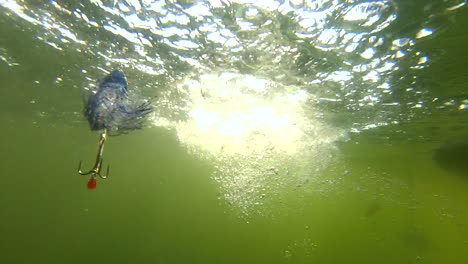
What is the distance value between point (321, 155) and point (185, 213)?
39261 mm

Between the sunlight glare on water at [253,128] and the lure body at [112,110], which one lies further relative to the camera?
the sunlight glare on water at [253,128]

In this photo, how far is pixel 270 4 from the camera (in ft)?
21.5

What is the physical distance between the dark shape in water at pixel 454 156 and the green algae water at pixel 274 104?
142 millimetres

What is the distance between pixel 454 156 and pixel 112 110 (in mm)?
24250

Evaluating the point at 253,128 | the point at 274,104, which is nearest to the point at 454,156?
the point at 274,104

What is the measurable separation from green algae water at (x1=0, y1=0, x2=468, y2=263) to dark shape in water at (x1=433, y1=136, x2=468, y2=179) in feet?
0.46

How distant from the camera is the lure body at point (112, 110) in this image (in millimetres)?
6516

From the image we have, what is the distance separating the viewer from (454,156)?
1867 cm

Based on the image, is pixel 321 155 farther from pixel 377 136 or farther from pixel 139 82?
pixel 139 82

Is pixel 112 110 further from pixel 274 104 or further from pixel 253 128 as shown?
pixel 253 128

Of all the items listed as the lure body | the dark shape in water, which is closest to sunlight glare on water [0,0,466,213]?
the lure body

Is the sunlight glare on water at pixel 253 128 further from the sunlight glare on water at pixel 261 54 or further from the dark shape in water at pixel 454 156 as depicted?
the dark shape in water at pixel 454 156

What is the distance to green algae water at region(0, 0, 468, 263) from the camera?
741 centimetres

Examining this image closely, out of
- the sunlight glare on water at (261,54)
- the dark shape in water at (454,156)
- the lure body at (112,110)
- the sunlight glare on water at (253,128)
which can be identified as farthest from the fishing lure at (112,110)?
the dark shape in water at (454,156)
